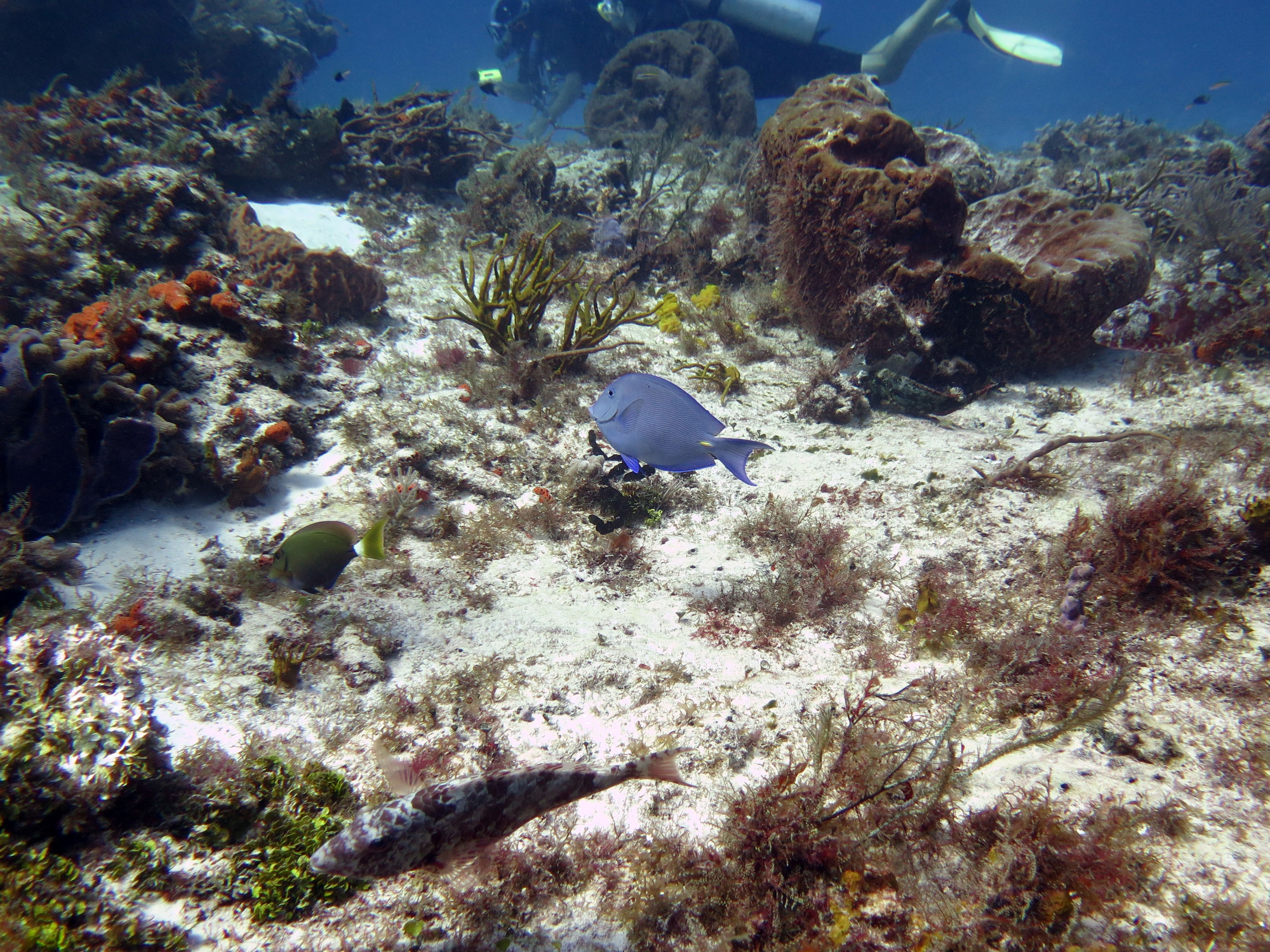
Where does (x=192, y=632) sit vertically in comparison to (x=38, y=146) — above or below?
below

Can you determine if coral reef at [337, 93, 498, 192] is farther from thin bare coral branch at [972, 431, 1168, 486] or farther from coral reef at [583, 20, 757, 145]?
thin bare coral branch at [972, 431, 1168, 486]

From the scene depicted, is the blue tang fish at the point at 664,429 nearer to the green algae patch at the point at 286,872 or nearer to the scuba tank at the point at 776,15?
the green algae patch at the point at 286,872

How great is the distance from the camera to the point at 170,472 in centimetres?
402

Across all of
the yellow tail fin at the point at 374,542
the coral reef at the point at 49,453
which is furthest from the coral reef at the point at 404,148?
the yellow tail fin at the point at 374,542

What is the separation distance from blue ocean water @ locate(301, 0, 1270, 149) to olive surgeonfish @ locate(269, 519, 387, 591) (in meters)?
92.7

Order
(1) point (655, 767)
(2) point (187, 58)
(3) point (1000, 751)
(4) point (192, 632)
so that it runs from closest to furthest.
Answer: (1) point (655, 767)
(3) point (1000, 751)
(4) point (192, 632)
(2) point (187, 58)

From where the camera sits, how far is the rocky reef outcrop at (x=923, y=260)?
17.0 feet

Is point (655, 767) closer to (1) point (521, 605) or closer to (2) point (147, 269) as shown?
(1) point (521, 605)

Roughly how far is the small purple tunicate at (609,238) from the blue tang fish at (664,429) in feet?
19.5

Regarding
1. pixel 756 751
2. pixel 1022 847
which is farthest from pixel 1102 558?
pixel 756 751

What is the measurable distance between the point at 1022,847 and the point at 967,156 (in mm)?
10028

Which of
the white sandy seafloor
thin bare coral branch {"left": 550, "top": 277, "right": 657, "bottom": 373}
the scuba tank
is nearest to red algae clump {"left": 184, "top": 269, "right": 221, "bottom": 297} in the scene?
the white sandy seafloor

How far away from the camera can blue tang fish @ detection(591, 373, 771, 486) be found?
2.73m

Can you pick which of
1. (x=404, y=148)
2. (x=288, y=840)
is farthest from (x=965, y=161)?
(x=288, y=840)
